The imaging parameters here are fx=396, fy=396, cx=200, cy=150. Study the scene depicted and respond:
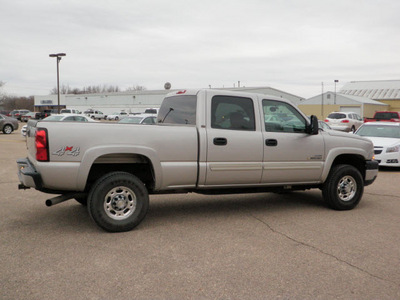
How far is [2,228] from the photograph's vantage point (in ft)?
17.6

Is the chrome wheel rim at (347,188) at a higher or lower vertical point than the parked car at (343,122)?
lower

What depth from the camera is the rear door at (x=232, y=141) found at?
5672 mm

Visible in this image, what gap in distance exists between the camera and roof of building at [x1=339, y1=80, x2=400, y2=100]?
6706cm

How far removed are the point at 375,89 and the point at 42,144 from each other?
7357 cm

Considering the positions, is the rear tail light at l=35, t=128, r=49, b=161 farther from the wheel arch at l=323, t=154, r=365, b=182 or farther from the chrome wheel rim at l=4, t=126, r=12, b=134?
the chrome wheel rim at l=4, t=126, r=12, b=134

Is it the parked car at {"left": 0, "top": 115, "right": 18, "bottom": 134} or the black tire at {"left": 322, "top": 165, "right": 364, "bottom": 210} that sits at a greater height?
the parked car at {"left": 0, "top": 115, "right": 18, "bottom": 134}

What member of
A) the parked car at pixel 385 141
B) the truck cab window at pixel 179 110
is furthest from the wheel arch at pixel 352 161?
the parked car at pixel 385 141

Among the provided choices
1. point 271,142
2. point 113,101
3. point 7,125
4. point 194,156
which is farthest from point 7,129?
point 113,101

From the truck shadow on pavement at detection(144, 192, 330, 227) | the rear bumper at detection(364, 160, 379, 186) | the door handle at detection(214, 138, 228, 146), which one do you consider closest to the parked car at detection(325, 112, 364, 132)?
the truck shadow on pavement at detection(144, 192, 330, 227)

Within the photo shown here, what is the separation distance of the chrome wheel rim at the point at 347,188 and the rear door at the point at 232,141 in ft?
5.46

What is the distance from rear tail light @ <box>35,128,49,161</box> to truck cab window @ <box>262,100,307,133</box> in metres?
3.19

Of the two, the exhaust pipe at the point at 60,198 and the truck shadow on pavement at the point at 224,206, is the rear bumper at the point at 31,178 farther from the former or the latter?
the truck shadow on pavement at the point at 224,206

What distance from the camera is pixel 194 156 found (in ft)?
18.2

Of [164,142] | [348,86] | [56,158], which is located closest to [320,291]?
[164,142]
